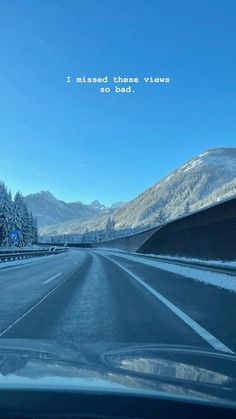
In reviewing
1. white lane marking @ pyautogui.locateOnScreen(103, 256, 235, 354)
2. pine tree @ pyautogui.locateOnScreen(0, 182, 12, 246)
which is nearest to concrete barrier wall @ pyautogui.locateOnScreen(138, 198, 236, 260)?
white lane marking @ pyautogui.locateOnScreen(103, 256, 235, 354)

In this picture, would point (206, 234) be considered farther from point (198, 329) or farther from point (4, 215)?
point (4, 215)

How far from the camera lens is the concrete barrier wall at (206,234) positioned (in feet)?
87.9

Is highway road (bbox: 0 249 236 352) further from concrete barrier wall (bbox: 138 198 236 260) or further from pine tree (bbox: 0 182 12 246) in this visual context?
pine tree (bbox: 0 182 12 246)

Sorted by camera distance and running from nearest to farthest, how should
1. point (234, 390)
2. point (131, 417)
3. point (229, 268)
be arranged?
point (131, 417)
point (234, 390)
point (229, 268)

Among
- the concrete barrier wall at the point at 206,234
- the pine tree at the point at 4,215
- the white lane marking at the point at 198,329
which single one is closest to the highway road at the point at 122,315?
the white lane marking at the point at 198,329

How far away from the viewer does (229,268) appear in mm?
19484

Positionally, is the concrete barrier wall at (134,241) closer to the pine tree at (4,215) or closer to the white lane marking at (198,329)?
the pine tree at (4,215)

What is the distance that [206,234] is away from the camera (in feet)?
105

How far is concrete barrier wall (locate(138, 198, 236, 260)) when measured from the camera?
1055 inches

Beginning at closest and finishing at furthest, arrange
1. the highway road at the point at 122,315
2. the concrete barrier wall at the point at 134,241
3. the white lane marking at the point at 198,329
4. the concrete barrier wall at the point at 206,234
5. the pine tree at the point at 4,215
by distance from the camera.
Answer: the white lane marking at the point at 198,329
the highway road at the point at 122,315
the concrete barrier wall at the point at 206,234
the concrete barrier wall at the point at 134,241
the pine tree at the point at 4,215

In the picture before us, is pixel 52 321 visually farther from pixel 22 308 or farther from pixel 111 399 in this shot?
pixel 111 399

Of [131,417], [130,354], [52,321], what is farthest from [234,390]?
[52,321]

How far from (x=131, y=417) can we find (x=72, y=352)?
2026 millimetres

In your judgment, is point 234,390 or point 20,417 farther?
point 234,390
